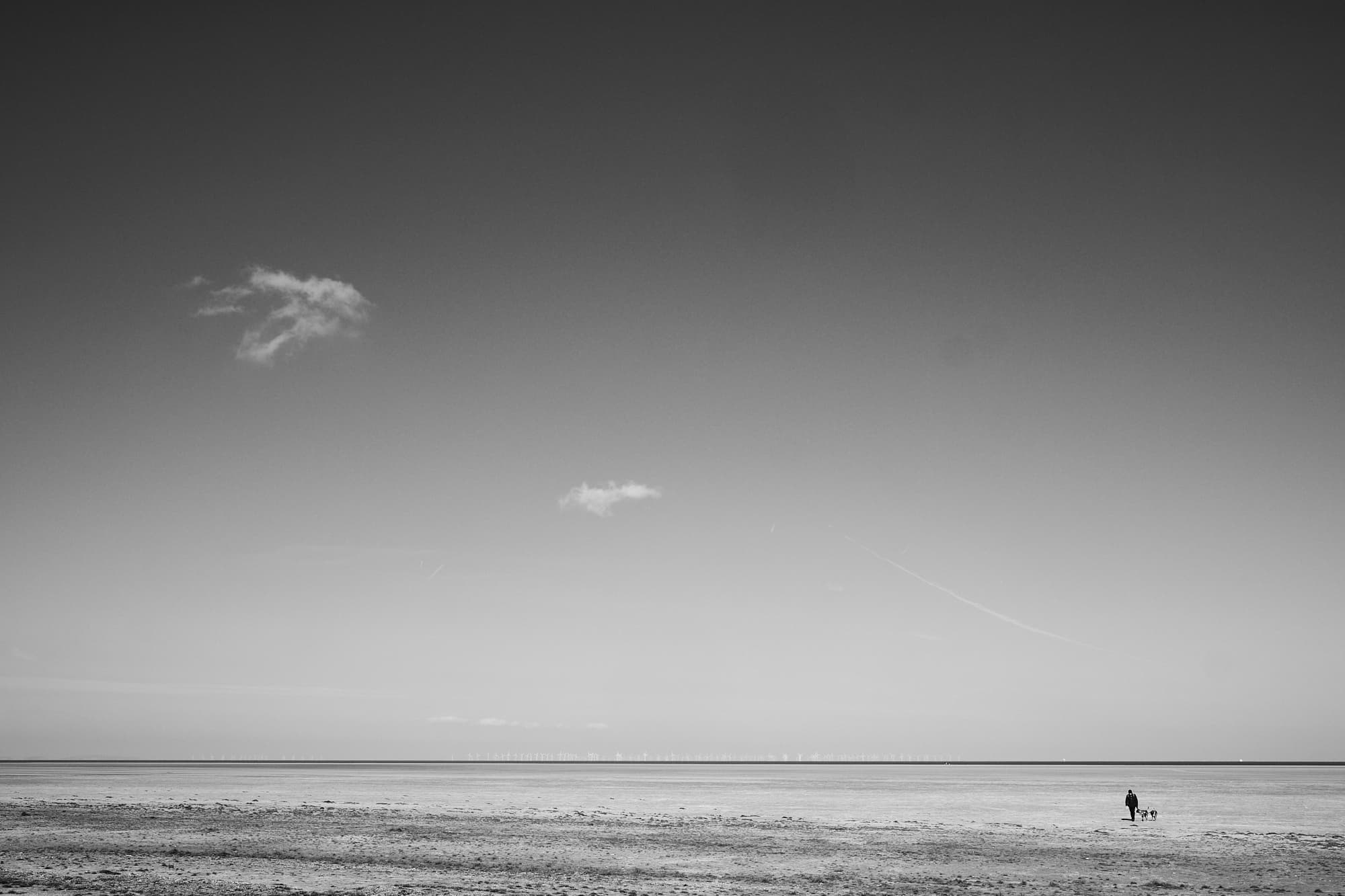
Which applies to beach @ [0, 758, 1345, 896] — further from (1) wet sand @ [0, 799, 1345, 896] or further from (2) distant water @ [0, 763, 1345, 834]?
(2) distant water @ [0, 763, 1345, 834]

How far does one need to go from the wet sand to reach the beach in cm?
13

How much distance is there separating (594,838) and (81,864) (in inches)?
768

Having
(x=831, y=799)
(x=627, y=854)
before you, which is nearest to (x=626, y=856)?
(x=627, y=854)

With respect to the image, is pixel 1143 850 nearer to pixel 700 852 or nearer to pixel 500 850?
pixel 700 852

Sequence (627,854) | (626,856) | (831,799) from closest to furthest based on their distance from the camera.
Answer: (626,856), (627,854), (831,799)

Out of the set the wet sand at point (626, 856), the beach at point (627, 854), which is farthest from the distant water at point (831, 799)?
the wet sand at point (626, 856)

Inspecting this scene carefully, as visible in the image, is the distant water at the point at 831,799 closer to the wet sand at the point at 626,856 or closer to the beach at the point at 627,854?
the beach at the point at 627,854

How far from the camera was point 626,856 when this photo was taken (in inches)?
1373

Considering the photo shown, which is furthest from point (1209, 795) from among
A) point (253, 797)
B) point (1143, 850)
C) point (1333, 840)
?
point (253, 797)

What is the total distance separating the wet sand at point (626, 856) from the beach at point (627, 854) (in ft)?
0.43

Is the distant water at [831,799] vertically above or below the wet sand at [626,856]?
below

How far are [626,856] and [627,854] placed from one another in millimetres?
656

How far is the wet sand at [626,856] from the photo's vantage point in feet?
91.8

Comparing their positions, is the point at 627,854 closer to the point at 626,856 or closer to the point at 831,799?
the point at 626,856
